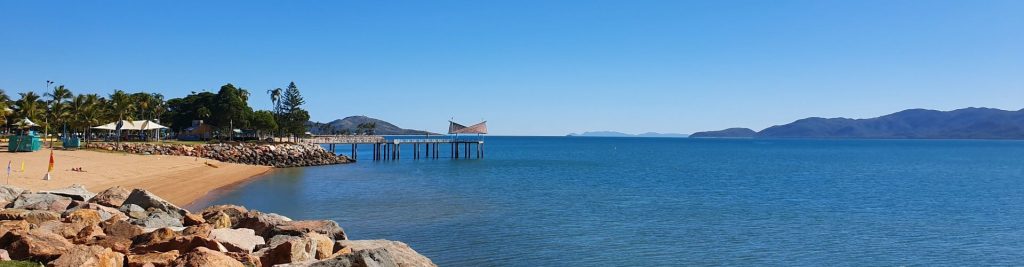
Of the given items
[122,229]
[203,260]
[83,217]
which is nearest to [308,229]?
[122,229]

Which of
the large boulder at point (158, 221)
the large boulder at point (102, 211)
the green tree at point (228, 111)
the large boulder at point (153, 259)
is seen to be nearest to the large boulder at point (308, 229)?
the large boulder at point (158, 221)

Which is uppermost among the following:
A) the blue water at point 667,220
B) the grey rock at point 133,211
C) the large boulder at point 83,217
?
the large boulder at point 83,217

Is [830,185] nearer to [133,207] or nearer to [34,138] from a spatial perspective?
[133,207]

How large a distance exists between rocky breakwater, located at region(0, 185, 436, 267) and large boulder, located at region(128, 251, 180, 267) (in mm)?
12

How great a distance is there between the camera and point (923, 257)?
710 inches

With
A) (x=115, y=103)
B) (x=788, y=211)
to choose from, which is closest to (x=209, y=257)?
(x=788, y=211)

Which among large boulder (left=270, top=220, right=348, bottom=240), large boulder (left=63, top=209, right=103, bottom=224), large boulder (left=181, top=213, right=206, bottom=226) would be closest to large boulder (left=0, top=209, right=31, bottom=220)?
large boulder (left=63, top=209, right=103, bottom=224)

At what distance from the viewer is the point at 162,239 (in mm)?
11148

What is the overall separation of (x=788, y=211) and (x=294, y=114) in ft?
279

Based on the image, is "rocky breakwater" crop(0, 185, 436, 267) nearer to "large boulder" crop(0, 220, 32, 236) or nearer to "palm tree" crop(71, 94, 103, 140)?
"large boulder" crop(0, 220, 32, 236)

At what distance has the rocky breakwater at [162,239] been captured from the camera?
8992 mm

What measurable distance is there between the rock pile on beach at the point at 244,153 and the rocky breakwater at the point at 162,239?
39.7 metres

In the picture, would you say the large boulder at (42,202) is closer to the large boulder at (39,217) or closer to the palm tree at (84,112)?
the large boulder at (39,217)

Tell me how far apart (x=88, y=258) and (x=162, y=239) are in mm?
2575
